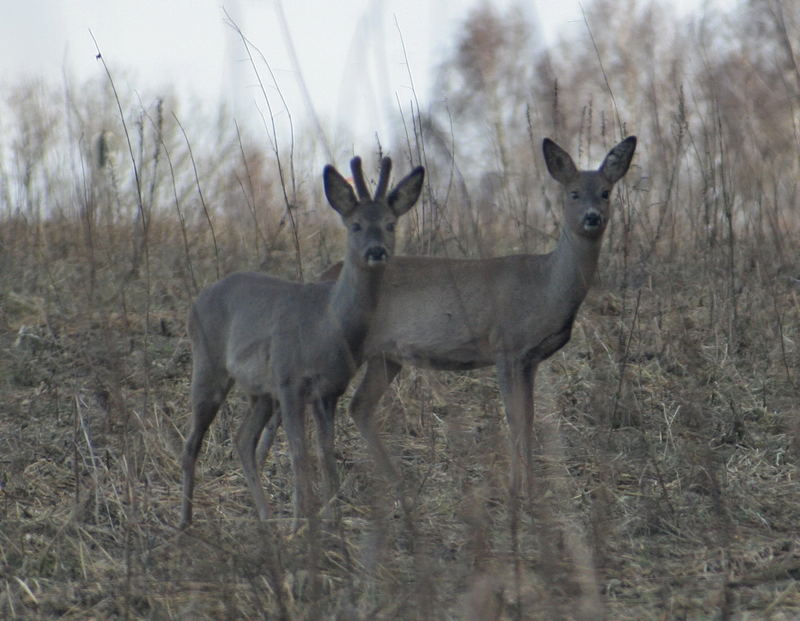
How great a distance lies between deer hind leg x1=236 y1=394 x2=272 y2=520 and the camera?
18.7 feet

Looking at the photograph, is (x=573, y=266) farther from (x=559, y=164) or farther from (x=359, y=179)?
(x=359, y=179)

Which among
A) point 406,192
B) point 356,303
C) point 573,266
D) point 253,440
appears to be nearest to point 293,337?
point 356,303

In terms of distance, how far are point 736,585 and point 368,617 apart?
5.10ft

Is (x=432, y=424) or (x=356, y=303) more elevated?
(x=356, y=303)

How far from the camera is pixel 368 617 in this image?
11.1 ft

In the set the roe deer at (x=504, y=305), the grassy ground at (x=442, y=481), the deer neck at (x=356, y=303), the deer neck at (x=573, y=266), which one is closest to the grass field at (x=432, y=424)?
the grassy ground at (x=442, y=481)

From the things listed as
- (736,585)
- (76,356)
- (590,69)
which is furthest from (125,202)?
(590,69)

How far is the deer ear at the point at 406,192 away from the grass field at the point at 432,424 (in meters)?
0.20

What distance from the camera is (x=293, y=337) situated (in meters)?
5.70

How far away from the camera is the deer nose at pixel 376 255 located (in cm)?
567

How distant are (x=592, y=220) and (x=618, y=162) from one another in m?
0.55

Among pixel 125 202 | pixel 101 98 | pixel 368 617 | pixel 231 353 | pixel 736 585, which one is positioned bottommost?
pixel 736 585

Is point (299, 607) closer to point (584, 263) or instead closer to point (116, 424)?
point (116, 424)

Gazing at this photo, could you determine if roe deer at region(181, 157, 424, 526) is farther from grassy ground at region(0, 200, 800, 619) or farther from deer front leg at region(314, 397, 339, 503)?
grassy ground at region(0, 200, 800, 619)
